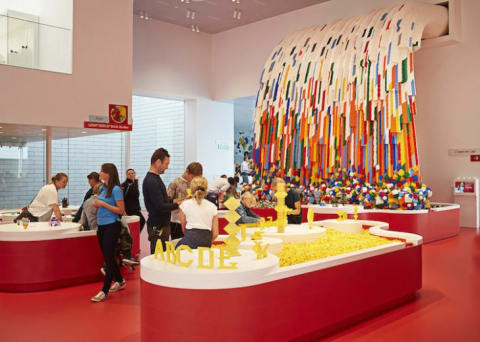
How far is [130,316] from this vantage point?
4.59 meters

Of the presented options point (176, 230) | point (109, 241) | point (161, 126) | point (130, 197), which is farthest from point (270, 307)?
point (161, 126)

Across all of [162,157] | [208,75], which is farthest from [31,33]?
[208,75]

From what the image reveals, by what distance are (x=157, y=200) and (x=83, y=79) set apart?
4798 mm

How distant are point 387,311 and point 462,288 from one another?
1.48 metres

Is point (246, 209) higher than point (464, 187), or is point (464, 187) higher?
point (464, 187)

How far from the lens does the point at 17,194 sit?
853cm

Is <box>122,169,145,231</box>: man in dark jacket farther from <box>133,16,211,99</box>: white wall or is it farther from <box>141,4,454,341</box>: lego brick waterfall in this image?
<box>133,16,211,99</box>: white wall

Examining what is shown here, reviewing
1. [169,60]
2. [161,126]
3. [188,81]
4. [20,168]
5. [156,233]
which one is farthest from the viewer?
Answer: [161,126]

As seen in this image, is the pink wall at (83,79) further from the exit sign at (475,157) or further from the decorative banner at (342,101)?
the exit sign at (475,157)

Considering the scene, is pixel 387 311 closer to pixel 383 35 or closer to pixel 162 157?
pixel 162 157

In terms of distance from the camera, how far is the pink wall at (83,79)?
8.07m

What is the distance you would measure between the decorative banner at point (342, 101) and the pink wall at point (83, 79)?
479 centimetres

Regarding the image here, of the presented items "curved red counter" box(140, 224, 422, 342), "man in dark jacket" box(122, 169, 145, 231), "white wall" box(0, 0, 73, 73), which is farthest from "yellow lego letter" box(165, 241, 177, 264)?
"white wall" box(0, 0, 73, 73)

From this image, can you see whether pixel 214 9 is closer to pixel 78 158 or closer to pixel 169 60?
pixel 169 60
